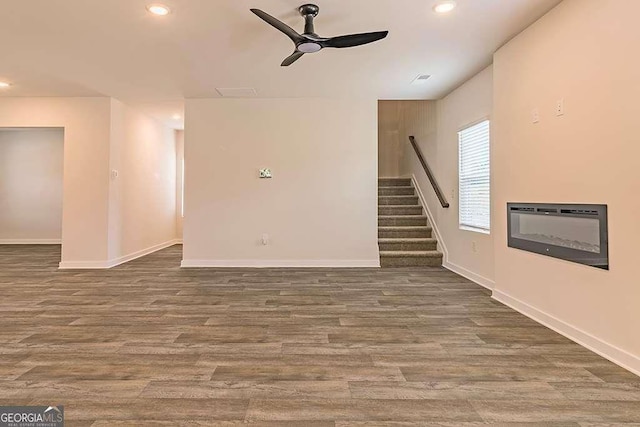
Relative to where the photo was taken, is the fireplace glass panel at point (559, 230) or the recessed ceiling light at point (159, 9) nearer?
the fireplace glass panel at point (559, 230)

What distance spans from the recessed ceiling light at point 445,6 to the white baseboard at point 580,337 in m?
2.64

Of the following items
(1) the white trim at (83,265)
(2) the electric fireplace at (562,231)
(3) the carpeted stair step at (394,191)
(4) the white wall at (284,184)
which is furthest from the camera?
(3) the carpeted stair step at (394,191)

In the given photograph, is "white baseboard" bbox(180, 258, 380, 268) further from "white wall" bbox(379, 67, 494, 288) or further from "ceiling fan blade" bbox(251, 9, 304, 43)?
"ceiling fan blade" bbox(251, 9, 304, 43)

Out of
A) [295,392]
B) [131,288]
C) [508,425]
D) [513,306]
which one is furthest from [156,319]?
[513,306]

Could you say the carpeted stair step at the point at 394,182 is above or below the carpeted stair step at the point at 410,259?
above

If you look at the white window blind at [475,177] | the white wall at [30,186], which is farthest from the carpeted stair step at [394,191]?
the white wall at [30,186]

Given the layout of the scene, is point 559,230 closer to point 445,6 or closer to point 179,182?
point 445,6

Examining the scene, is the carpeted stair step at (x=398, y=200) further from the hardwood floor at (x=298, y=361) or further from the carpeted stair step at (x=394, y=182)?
the hardwood floor at (x=298, y=361)

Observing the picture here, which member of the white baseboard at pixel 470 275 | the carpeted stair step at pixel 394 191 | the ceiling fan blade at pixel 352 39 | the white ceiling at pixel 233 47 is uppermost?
the white ceiling at pixel 233 47

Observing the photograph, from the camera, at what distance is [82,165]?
5312mm

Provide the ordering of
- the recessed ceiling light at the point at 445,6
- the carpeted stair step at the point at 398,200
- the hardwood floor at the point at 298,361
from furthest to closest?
the carpeted stair step at the point at 398,200, the recessed ceiling light at the point at 445,6, the hardwood floor at the point at 298,361

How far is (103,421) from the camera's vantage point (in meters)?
1.56

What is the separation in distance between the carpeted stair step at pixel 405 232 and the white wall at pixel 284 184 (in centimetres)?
62

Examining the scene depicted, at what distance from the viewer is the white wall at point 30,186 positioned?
807 centimetres
